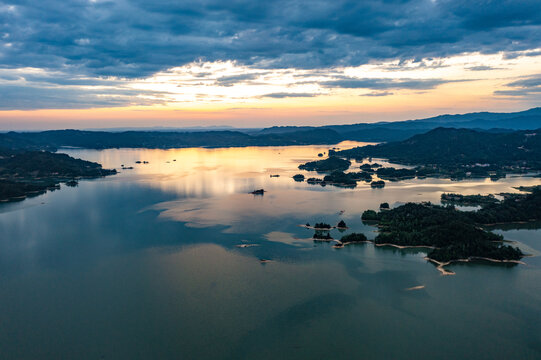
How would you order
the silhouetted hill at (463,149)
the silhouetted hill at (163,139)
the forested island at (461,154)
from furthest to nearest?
the silhouetted hill at (163,139) → the silhouetted hill at (463,149) → the forested island at (461,154)

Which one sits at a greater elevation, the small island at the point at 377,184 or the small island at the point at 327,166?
the small island at the point at 327,166

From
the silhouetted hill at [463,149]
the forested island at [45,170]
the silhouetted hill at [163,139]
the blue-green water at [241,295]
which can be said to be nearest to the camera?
the blue-green water at [241,295]

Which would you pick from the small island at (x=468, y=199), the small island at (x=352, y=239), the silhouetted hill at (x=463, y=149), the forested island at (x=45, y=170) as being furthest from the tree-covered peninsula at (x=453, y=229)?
the forested island at (x=45, y=170)

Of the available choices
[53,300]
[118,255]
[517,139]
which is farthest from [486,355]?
[517,139]

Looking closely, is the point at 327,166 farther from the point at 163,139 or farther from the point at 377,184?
the point at 163,139

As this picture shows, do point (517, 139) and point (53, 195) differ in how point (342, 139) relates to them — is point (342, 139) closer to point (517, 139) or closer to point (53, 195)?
point (517, 139)

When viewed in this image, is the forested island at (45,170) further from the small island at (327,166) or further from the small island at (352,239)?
the small island at (352,239)
